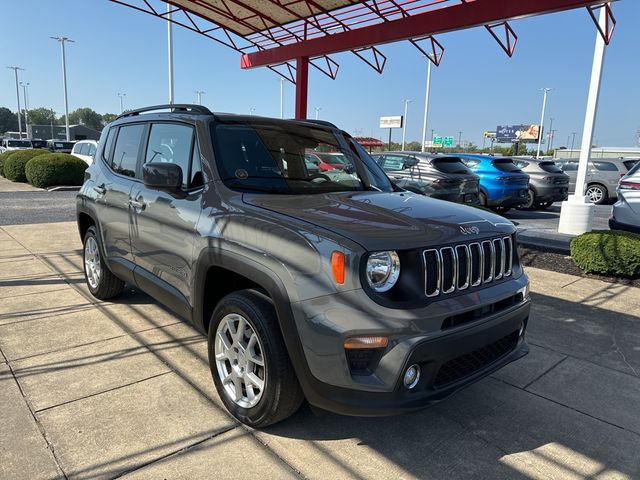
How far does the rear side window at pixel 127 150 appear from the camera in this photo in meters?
4.21

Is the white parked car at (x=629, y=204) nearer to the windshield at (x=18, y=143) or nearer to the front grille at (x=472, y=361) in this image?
the front grille at (x=472, y=361)

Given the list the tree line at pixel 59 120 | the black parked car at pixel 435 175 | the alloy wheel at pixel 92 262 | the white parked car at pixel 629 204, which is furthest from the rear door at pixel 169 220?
the tree line at pixel 59 120

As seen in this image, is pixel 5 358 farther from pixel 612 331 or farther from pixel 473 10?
pixel 473 10

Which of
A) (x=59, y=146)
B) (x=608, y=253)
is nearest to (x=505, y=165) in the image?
(x=608, y=253)

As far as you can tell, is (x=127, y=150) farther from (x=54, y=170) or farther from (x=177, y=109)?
(x=54, y=170)

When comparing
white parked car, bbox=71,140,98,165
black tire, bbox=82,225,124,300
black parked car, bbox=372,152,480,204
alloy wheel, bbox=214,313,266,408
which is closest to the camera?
alloy wheel, bbox=214,313,266,408

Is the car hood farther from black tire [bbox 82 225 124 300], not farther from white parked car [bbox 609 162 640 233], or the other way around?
white parked car [bbox 609 162 640 233]

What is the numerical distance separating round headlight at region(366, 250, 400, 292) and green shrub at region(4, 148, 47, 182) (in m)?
20.3

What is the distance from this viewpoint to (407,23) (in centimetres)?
938

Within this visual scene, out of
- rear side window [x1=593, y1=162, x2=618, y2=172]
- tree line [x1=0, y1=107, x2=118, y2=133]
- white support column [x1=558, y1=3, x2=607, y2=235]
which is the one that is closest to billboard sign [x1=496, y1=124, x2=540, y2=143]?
rear side window [x1=593, y1=162, x2=618, y2=172]

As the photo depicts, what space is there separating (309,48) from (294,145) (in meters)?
8.54

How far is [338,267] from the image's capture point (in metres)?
2.29

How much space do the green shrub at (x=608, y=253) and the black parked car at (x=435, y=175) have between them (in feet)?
12.4

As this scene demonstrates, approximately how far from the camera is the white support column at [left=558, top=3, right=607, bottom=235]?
27.7 feet
